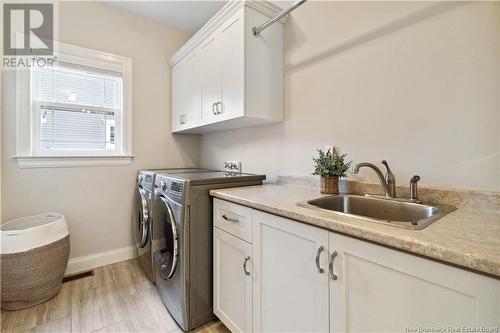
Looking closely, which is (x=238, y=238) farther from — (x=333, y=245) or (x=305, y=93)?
(x=305, y=93)

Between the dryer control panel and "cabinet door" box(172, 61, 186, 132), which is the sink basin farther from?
"cabinet door" box(172, 61, 186, 132)

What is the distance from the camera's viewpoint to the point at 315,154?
1650 mm

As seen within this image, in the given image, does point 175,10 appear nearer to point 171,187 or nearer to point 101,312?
point 171,187

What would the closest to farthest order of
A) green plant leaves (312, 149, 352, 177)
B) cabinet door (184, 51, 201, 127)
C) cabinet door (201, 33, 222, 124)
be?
1. green plant leaves (312, 149, 352, 177)
2. cabinet door (201, 33, 222, 124)
3. cabinet door (184, 51, 201, 127)

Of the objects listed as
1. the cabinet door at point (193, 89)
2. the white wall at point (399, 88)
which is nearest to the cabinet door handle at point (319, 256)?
the white wall at point (399, 88)

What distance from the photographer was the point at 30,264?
1.66 m

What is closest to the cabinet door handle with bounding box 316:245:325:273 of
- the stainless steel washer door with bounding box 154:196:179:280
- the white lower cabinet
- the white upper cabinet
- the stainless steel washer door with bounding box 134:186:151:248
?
the white lower cabinet

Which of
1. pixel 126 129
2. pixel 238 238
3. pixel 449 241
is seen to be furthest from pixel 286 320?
pixel 126 129

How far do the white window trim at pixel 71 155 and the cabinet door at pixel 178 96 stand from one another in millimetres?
450

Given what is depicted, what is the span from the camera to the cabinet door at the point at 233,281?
1243 mm

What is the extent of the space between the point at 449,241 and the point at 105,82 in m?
2.90

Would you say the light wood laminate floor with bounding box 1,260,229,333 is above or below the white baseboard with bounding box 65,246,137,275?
below

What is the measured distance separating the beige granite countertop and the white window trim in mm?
2012

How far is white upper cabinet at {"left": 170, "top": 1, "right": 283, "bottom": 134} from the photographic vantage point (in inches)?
64.2
